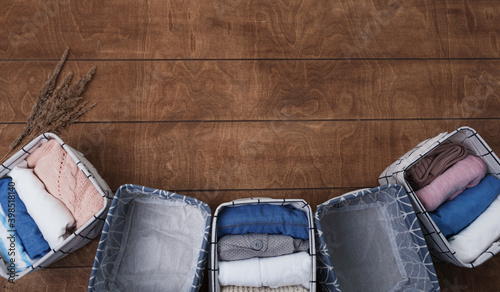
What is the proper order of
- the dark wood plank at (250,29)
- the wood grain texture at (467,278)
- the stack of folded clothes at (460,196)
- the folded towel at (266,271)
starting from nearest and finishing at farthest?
the folded towel at (266,271), the stack of folded clothes at (460,196), the wood grain texture at (467,278), the dark wood plank at (250,29)

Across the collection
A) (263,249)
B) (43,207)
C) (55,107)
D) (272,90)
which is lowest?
(263,249)

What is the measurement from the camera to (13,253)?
3.49 ft

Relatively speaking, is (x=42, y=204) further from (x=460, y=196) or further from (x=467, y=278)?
(x=467, y=278)

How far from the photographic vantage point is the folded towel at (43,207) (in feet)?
3.43

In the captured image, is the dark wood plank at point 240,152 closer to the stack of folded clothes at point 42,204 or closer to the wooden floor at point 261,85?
the wooden floor at point 261,85

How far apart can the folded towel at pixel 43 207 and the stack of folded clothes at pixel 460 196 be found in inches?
41.9

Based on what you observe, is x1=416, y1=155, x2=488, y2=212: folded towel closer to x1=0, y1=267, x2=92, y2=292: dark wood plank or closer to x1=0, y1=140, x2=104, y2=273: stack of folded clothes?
x1=0, y1=140, x2=104, y2=273: stack of folded clothes

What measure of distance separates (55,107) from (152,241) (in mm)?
575

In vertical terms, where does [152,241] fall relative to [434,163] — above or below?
below

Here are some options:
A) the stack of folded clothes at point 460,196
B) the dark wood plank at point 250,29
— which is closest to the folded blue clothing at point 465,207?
the stack of folded clothes at point 460,196

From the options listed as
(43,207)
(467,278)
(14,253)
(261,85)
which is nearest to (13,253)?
(14,253)

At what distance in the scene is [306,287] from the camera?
3.37 feet

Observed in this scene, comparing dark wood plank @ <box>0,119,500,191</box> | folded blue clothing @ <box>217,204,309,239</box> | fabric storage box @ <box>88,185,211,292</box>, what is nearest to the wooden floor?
dark wood plank @ <box>0,119,500,191</box>

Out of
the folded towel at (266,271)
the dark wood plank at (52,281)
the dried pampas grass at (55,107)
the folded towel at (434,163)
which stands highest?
the dried pampas grass at (55,107)
